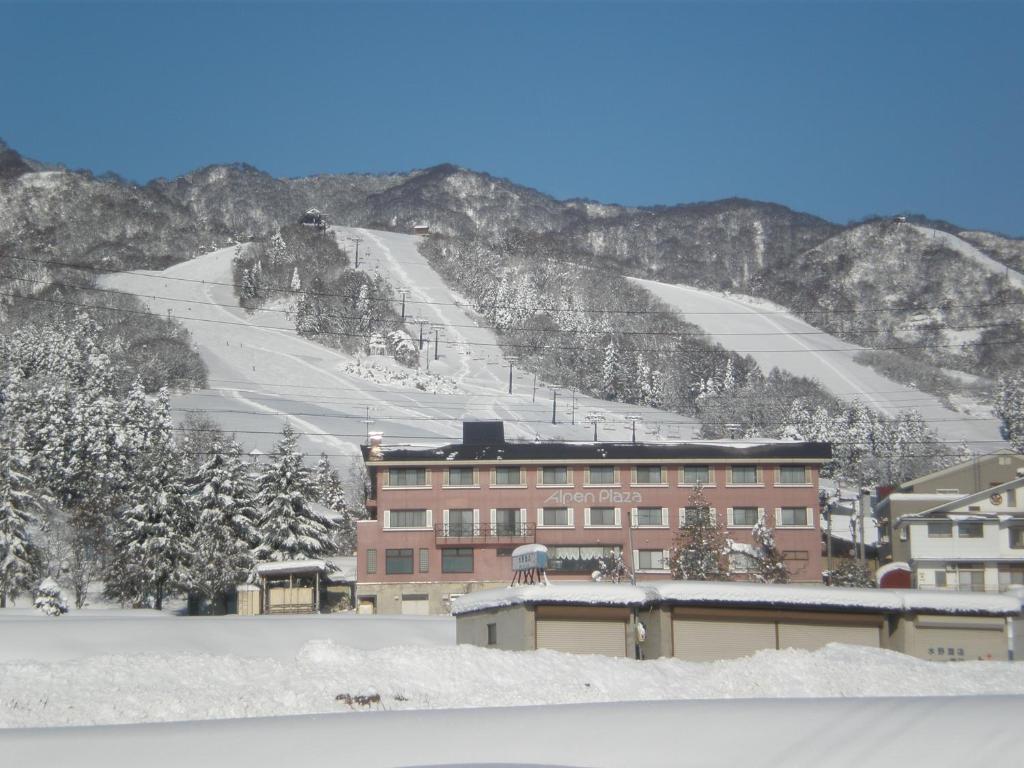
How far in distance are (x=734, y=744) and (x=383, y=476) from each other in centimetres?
5155

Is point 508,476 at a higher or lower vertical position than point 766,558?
higher

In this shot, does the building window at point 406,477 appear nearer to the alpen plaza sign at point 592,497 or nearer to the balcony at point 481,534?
the balcony at point 481,534

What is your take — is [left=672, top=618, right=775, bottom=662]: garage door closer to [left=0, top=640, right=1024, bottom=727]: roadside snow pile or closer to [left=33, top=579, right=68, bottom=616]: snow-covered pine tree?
[left=0, top=640, right=1024, bottom=727]: roadside snow pile

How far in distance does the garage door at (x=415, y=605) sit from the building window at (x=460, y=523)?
Result: 393cm

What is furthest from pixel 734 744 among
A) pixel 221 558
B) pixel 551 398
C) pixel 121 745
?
pixel 551 398

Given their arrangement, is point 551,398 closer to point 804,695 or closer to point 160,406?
point 160,406

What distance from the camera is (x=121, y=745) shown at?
2062 centimetres

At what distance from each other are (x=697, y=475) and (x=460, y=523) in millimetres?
13786

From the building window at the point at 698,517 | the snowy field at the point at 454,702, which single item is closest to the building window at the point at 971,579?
the building window at the point at 698,517

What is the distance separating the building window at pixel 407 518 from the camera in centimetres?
7156

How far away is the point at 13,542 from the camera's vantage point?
205 ft

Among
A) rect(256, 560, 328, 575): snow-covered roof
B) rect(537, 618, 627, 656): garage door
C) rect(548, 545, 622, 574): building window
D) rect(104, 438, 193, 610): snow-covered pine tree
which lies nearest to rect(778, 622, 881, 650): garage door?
rect(537, 618, 627, 656): garage door

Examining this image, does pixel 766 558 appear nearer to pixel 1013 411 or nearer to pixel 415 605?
pixel 415 605

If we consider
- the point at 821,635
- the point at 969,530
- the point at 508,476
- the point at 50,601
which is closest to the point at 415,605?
the point at 508,476
